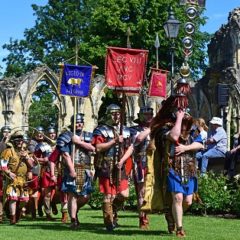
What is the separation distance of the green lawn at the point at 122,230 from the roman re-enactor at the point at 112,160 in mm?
511

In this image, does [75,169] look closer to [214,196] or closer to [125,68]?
[125,68]

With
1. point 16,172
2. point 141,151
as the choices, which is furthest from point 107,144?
point 16,172

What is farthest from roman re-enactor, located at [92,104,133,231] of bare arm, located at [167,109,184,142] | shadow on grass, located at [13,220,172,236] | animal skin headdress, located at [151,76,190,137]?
bare arm, located at [167,109,184,142]

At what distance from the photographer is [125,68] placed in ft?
39.0

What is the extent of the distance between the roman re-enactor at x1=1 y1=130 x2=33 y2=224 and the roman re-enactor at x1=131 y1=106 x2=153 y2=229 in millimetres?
2452

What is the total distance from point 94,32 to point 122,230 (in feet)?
120

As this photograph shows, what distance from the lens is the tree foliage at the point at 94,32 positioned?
148 ft

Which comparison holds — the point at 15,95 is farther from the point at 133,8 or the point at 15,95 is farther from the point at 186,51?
the point at 186,51

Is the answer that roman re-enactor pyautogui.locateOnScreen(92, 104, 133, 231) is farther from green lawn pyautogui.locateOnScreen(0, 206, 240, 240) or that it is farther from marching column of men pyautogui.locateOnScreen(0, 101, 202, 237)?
green lawn pyautogui.locateOnScreen(0, 206, 240, 240)

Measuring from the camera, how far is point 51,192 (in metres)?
15.0

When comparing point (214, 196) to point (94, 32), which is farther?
point (94, 32)

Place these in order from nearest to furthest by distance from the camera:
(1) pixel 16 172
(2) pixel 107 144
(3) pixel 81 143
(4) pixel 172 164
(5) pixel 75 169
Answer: (4) pixel 172 164
(2) pixel 107 144
(3) pixel 81 143
(5) pixel 75 169
(1) pixel 16 172

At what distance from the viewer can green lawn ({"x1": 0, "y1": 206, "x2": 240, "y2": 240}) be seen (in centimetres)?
1018

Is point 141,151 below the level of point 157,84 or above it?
below
